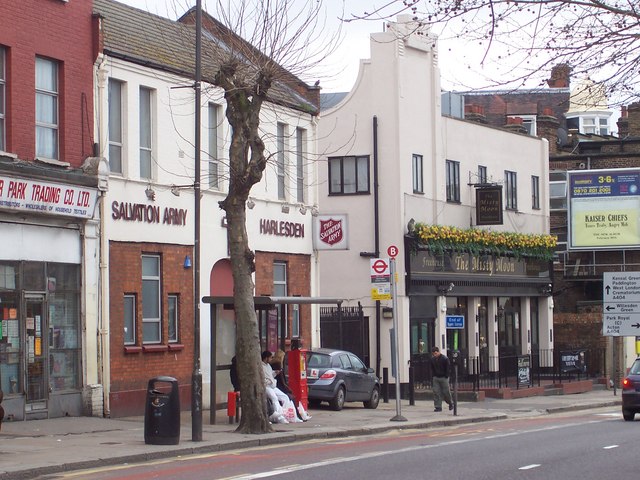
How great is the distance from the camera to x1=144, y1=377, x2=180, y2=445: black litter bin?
19703 mm

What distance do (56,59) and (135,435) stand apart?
7.82 metres

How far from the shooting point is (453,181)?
1686 inches

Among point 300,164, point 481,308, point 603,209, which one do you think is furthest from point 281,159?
point 603,209

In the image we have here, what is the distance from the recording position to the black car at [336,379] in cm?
2984

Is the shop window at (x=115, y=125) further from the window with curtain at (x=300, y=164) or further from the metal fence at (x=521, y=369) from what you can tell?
the metal fence at (x=521, y=369)

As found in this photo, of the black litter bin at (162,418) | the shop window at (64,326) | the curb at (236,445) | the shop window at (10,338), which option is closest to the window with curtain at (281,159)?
the curb at (236,445)

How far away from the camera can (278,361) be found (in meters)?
26.0

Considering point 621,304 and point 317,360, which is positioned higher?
point 621,304

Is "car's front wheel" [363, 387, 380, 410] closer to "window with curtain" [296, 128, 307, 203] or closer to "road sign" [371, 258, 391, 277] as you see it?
"window with curtain" [296, 128, 307, 203]

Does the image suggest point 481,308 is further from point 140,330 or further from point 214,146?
point 140,330

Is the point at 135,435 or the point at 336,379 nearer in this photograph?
the point at 135,435

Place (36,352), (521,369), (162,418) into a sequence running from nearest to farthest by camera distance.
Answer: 1. (162,418)
2. (36,352)
3. (521,369)

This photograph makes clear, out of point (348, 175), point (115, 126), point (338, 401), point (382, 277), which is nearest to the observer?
point (115, 126)

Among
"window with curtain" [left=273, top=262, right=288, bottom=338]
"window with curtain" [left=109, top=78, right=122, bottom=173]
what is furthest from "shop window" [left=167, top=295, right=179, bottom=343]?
"window with curtain" [left=273, top=262, right=288, bottom=338]
